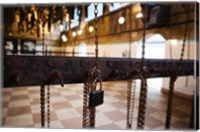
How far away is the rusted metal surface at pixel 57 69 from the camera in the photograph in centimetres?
76

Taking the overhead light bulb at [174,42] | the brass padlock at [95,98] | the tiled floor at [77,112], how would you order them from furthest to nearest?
the overhead light bulb at [174,42], the tiled floor at [77,112], the brass padlock at [95,98]

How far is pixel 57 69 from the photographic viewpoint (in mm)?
852

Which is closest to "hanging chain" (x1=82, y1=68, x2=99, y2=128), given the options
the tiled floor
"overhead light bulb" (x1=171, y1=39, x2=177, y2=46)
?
the tiled floor

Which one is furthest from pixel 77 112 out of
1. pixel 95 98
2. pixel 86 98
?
pixel 95 98

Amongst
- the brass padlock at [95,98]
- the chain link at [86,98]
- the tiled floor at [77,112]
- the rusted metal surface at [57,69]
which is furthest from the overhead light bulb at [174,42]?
the brass padlock at [95,98]

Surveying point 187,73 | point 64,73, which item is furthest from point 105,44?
point 64,73

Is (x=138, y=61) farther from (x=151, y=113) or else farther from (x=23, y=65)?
(x=151, y=113)

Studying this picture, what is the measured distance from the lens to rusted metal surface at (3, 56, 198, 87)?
0.76 meters

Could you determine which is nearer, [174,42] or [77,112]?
[77,112]

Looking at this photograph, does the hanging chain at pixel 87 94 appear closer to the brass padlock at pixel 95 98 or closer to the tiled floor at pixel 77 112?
the brass padlock at pixel 95 98

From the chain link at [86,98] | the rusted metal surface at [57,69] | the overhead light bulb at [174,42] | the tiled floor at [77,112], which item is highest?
the overhead light bulb at [174,42]

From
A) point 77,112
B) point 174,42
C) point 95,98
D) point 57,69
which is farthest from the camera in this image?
point 174,42

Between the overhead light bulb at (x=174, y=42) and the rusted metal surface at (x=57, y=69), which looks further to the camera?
the overhead light bulb at (x=174, y=42)

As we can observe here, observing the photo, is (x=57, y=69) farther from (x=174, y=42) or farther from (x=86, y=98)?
(x=174, y=42)
